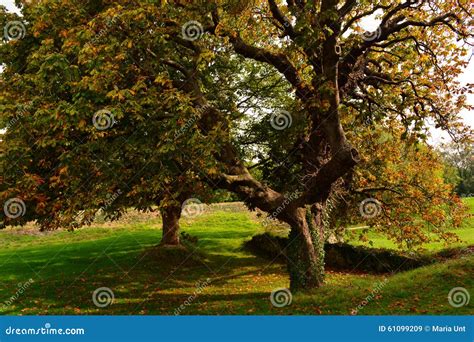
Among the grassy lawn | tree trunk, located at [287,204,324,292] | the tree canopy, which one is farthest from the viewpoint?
tree trunk, located at [287,204,324,292]

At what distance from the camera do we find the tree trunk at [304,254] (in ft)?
54.7

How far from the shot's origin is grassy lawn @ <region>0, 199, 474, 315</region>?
48.2 ft

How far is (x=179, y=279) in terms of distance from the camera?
24.2 metres

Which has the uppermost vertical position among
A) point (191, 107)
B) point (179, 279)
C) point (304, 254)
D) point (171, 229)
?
point (191, 107)

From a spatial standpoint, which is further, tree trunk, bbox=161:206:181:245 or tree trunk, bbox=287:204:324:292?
tree trunk, bbox=161:206:181:245

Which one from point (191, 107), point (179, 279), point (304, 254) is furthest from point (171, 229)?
point (191, 107)

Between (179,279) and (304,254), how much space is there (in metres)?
10.0

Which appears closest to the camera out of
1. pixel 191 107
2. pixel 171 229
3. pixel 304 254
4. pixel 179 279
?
pixel 191 107

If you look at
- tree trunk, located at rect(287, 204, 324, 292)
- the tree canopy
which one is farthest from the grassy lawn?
the tree canopy

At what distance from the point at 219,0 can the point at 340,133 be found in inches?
293

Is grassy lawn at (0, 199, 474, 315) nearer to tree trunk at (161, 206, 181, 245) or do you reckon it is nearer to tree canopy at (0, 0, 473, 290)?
tree trunk at (161, 206, 181, 245)

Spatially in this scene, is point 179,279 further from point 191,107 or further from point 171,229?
point 191,107

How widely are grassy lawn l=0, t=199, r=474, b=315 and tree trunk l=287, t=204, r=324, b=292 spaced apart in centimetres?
72

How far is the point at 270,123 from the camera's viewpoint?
22359 millimetres
